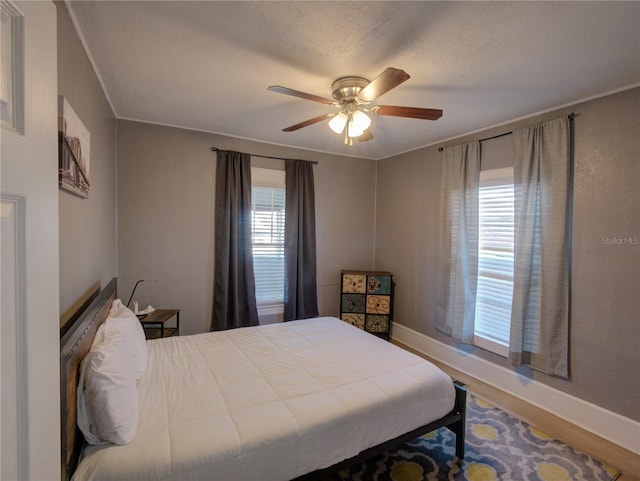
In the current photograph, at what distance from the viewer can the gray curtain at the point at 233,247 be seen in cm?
355

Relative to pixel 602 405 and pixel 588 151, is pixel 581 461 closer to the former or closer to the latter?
pixel 602 405

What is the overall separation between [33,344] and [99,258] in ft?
6.62

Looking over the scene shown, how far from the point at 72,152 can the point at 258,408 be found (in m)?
1.64

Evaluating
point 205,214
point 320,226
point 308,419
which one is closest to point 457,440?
point 308,419

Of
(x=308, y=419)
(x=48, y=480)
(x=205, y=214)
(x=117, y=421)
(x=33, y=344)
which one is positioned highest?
(x=205, y=214)

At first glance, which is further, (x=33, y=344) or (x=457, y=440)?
(x=457, y=440)

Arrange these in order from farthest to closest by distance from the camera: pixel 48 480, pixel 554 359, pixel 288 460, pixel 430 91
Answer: pixel 554 359 < pixel 430 91 < pixel 288 460 < pixel 48 480

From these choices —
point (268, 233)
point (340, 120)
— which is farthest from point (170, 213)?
point (340, 120)

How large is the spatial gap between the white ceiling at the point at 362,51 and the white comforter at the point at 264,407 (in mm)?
2021

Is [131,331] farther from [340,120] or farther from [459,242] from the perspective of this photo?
[459,242]

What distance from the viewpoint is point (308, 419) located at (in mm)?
1563

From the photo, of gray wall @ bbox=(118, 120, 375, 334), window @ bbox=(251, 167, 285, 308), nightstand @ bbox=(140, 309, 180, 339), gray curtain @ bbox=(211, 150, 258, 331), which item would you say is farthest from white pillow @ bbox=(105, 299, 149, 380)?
window @ bbox=(251, 167, 285, 308)

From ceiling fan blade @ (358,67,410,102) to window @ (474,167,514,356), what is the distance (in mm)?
1882

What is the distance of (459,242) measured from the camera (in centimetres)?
333
